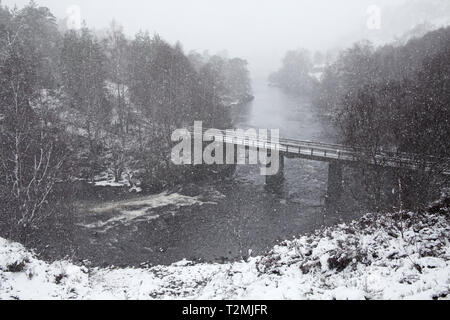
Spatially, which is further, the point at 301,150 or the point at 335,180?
the point at 301,150

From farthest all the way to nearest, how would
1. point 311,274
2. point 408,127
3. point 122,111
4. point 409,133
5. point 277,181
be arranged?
point 122,111, point 277,181, point 408,127, point 409,133, point 311,274

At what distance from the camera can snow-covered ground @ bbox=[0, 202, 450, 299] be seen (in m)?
8.51

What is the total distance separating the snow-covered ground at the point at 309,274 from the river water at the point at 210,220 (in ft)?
13.5

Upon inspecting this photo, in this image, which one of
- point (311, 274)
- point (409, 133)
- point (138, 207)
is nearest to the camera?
point (311, 274)

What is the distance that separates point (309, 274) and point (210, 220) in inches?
525

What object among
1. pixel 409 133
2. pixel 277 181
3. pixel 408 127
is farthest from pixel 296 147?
pixel 409 133

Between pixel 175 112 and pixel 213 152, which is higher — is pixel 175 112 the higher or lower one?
the higher one

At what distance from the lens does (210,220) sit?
23.3 m

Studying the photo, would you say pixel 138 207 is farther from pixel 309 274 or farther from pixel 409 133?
pixel 409 133

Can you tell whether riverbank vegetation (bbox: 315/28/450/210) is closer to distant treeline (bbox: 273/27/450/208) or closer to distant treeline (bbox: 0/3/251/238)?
distant treeline (bbox: 273/27/450/208)
